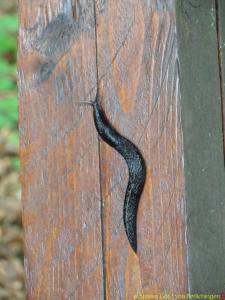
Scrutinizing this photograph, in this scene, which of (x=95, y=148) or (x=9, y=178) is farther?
(x=9, y=178)

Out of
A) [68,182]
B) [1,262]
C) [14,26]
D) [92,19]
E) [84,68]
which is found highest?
[14,26]

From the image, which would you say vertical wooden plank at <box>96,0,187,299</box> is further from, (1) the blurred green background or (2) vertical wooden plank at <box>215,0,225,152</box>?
(1) the blurred green background

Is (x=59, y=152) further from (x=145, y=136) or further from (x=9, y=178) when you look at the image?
(x=9, y=178)

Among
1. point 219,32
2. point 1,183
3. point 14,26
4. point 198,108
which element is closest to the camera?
point 198,108

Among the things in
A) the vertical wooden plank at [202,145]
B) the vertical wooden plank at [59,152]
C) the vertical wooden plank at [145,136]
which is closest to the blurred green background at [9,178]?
the vertical wooden plank at [59,152]

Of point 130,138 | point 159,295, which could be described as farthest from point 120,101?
point 159,295

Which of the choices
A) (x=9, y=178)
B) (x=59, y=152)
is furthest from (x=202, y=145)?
(x=9, y=178)

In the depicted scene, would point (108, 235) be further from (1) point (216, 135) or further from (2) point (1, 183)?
(2) point (1, 183)
